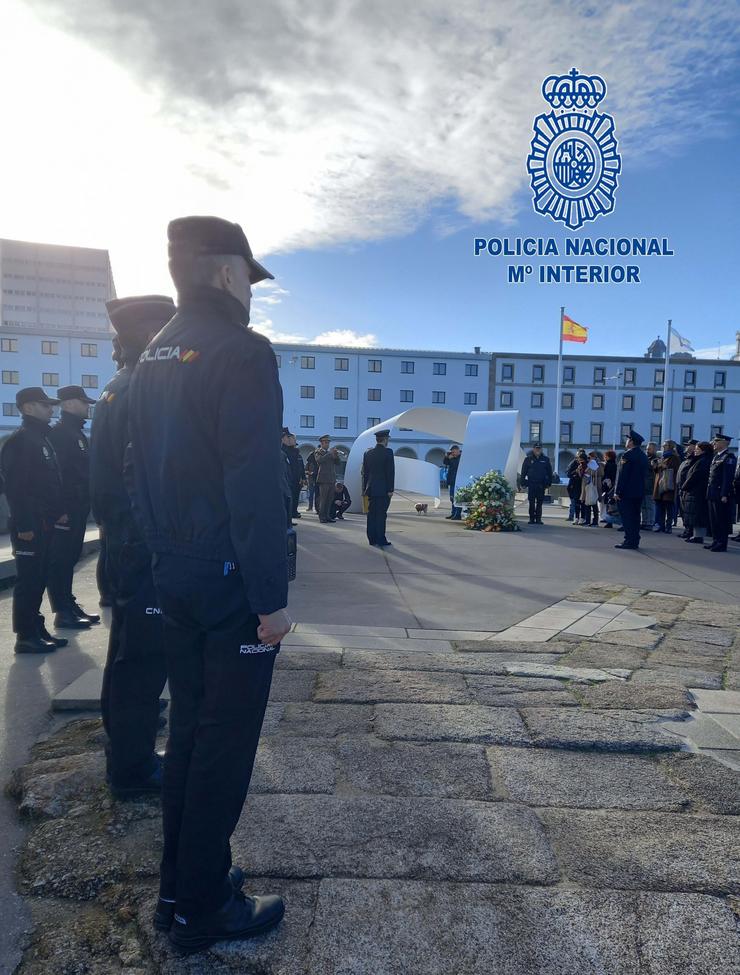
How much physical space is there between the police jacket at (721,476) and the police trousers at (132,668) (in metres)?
10.3

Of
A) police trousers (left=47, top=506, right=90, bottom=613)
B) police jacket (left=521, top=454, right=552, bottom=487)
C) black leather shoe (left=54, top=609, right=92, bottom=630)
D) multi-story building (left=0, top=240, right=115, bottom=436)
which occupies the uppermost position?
multi-story building (left=0, top=240, right=115, bottom=436)

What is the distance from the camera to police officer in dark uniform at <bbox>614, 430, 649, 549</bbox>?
35.7 ft

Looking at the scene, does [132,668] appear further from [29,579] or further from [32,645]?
[29,579]

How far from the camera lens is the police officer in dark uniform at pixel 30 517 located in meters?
5.13

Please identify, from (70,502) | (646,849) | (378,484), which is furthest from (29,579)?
(378,484)

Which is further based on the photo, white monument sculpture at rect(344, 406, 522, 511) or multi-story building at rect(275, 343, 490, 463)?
multi-story building at rect(275, 343, 490, 463)

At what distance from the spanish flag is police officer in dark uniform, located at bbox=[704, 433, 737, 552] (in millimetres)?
28549

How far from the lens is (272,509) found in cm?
193

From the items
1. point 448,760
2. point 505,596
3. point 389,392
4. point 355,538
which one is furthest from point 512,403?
point 448,760

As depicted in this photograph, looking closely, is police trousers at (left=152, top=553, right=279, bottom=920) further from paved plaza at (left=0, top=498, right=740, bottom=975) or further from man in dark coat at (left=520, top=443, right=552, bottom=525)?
man in dark coat at (left=520, top=443, right=552, bottom=525)

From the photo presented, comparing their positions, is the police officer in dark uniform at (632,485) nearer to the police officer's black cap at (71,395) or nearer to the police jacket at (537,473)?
the police jacket at (537,473)

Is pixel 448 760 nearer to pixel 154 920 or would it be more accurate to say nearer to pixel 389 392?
pixel 154 920

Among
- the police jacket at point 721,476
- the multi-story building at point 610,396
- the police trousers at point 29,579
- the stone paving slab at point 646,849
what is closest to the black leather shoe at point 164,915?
the stone paving slab at point 646,849

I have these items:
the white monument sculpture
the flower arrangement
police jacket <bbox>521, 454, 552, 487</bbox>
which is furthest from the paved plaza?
the white monument sculpture
